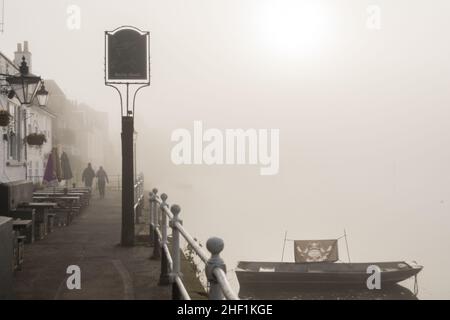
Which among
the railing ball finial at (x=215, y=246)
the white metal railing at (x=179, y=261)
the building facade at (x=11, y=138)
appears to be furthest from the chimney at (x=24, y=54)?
the railing ball finial at (x=215, y=246)

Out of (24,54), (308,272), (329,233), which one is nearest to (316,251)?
(308,272)

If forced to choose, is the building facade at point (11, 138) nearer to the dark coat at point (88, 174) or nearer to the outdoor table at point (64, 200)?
the outdoor table at point (64, 200)

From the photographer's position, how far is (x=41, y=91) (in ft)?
46.3

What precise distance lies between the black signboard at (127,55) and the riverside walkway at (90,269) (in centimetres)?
369

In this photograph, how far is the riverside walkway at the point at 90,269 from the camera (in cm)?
716

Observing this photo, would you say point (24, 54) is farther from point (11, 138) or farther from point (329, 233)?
point (329, 233)

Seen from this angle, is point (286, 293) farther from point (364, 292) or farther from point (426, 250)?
point (426, 250)

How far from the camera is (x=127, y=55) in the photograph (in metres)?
11.6

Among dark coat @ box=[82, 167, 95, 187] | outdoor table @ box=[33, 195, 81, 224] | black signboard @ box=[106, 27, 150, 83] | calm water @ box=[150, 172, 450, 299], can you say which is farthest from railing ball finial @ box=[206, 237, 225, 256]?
calm water @ box=[150, 172, 450, 299]

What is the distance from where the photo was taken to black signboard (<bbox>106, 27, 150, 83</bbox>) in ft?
37.7

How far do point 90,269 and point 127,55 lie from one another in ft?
16.3
